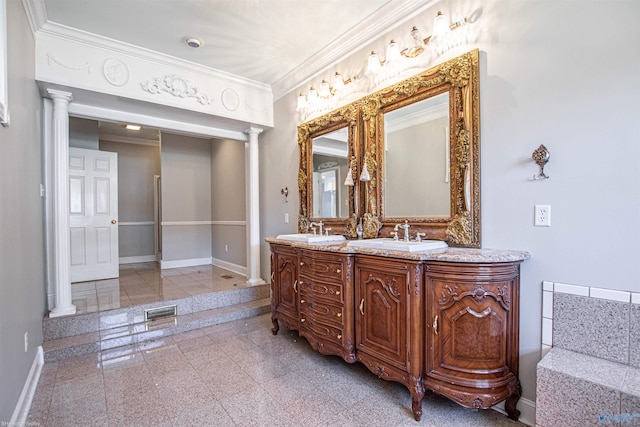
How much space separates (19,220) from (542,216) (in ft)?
10.4

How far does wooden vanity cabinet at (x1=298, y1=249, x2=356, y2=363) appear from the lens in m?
2.21

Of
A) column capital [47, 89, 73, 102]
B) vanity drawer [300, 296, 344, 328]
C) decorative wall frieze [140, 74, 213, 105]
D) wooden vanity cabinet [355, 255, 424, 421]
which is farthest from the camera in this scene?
decorative wall frieze [140, 74, 213, 105]

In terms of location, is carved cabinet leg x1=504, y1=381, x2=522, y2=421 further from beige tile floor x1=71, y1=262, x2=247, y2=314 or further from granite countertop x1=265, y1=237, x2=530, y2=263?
beige tile floor x1=71, y1=262, x2=247, y2=314

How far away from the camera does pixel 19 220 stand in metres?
1.97

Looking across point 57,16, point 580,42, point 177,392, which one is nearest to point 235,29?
point 57,16

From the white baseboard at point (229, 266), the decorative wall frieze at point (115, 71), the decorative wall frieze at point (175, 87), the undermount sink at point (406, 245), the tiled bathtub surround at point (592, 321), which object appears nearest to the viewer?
the tiled bathtub surround at point (592, 321)

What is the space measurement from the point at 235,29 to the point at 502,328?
3.00 m

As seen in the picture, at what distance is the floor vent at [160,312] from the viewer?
3.26 metres

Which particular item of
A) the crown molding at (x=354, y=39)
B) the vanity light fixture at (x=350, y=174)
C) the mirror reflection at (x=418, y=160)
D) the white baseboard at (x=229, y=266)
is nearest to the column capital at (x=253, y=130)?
the crown molding at (x=354, y=39)

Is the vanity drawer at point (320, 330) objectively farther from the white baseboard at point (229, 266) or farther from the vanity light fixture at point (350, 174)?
the white baseboard at point (229, 266)

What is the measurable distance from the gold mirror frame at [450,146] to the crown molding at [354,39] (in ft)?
1.63

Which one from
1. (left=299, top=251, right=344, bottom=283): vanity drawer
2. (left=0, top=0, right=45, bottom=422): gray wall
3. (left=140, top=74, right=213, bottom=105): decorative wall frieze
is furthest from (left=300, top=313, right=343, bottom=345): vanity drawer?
(left=140, top=74, right=213, bottom=105): decorative wall frieze

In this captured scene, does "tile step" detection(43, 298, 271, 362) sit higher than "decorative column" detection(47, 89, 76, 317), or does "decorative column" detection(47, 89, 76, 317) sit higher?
"decorative column" detection(47, 89, 76, 317)

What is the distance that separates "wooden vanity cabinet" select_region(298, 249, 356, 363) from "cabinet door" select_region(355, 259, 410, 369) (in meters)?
0.08
